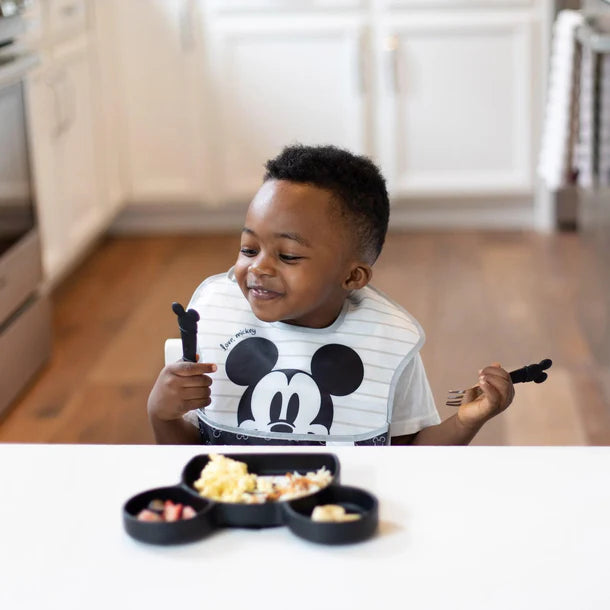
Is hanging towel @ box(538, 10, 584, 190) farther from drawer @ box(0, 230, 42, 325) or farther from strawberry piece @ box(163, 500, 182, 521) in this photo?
strawberry piece @ box(163, 500, 182, 521)

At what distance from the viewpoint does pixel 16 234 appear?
2.44 meters

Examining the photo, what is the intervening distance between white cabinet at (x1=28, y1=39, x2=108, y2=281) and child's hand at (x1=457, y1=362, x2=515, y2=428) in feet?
6.24

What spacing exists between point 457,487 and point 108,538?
0.24 meters

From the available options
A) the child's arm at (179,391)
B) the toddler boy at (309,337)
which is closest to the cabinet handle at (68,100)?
the toddler boy at (309,337)

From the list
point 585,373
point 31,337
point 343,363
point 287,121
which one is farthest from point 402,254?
point 343,363

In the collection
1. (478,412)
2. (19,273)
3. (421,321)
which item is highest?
(478,412)

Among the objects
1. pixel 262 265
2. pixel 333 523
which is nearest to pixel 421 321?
pixel 262 265

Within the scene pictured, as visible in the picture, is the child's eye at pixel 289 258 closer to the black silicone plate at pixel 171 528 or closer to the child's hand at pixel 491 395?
the child's hand at pixel 491 395

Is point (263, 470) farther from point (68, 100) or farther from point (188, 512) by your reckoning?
point (68, 100)

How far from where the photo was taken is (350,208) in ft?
3.65

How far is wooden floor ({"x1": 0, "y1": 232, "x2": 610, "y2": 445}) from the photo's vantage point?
7.32 ft

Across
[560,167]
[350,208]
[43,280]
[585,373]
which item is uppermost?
[350,208]

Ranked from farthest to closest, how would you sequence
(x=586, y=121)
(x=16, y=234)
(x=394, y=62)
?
(x=394, y=62), (x=16, y=234), (x=586, y=121)

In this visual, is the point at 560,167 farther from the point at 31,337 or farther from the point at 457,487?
the point at 457,487
